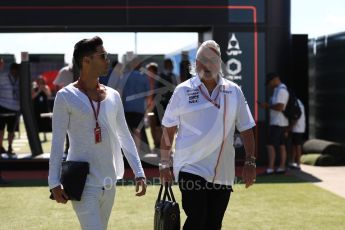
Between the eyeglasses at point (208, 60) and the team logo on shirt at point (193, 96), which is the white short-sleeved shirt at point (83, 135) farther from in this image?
the eyeglasses at point (208, 60)

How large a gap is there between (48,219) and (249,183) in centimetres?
357

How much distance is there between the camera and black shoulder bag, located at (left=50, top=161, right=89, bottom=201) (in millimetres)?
4203

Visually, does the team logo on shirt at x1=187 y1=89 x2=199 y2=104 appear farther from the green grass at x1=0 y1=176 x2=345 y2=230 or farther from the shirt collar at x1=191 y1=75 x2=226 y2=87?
the green grass at x1=0 y1=176 x2=345 y2=230

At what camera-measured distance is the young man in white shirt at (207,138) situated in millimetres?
4961

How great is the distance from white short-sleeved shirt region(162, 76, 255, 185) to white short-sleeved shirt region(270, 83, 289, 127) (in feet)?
22.1

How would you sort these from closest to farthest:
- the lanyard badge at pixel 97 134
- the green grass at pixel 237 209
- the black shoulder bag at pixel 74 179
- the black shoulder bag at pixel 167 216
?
the black shoulder bag at pixel 74 179
the lanyard badge at pixel 97 134
the black shoulder bag at pixel 167 216
the green grass at pixel 237 209

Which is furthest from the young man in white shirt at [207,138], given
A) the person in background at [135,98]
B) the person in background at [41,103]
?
the person in background at [41,103]

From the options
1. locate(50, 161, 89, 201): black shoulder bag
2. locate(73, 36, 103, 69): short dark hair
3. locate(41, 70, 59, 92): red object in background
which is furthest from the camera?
locate(41, 70, 59, 92): red object in background

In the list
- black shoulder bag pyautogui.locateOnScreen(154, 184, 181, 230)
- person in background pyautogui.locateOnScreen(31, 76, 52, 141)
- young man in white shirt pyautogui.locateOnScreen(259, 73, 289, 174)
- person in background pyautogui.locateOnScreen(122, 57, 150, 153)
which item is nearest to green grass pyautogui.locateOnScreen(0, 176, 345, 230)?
young man in white shirt pyautogui.locateOnScreen(259, 73, 289, 174)

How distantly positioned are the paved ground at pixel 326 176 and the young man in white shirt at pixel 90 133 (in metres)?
6.02

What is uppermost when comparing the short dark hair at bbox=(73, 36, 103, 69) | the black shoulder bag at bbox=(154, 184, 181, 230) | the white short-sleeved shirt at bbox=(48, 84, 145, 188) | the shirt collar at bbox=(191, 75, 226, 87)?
the short dark hair at bbox=(73, 36, 103, 69)

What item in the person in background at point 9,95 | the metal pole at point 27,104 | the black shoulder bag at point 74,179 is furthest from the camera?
the person in background at point 9,95

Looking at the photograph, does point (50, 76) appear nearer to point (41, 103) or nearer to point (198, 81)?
point (41, 103)

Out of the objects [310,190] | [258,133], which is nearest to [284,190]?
[310,190]
